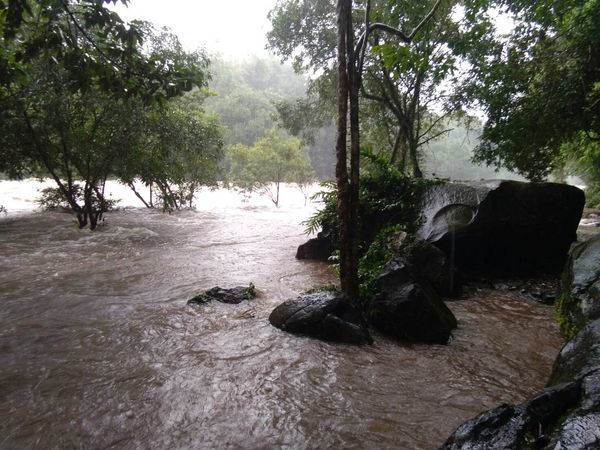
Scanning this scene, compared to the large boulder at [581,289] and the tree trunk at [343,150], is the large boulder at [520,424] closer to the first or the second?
the large boulder at [581,289]

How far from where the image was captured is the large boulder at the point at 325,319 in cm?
441

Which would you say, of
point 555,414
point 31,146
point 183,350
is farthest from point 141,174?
point 555,414

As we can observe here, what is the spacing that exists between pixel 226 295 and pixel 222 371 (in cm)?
216

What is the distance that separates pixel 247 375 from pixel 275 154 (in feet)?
72.0

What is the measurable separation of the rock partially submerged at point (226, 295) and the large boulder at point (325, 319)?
1145 millimetres

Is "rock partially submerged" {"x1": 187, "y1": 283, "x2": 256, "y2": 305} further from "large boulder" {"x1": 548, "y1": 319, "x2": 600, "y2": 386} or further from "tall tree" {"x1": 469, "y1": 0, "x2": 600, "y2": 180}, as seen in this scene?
"tall tree" {"x1": 469, "y1": 0, "x2": 600, "y2": 180}

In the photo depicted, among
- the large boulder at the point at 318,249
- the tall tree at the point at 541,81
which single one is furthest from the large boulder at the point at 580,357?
the tall tree at the point at 541,81

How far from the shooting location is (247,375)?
370cm

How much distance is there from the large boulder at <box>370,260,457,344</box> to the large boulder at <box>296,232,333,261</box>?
3.93 meters

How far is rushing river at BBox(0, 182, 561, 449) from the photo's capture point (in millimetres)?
2865

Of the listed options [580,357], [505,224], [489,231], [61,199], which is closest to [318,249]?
[489,231]

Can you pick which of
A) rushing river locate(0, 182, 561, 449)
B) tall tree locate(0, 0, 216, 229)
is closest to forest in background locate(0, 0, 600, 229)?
tall tree locate(0, 0, 216, 229)

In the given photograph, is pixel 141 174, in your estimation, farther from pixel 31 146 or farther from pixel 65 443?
pixel 65 443

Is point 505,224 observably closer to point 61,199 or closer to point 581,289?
point 581,289
